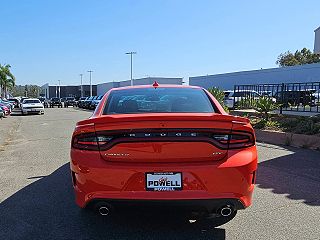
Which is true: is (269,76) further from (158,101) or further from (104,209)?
(104,209)

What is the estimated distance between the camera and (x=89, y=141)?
148 inches

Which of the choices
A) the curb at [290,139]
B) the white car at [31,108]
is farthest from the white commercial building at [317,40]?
the white car at [31,108]

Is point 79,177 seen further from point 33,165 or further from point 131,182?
point 33,165

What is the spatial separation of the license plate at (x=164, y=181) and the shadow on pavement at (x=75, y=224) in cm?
69

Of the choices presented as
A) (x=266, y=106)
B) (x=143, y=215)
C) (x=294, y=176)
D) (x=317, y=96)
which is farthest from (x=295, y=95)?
(x=143, y=215)

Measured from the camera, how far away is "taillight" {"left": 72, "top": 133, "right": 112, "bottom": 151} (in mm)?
3705

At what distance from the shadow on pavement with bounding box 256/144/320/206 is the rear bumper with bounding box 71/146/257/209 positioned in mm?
2020

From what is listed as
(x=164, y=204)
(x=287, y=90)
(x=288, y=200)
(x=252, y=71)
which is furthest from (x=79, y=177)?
(x=252, y=71)

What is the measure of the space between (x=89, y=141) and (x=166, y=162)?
Result: 0.80m

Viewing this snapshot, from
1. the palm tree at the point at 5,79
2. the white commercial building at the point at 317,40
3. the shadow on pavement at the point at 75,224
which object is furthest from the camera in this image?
the palm tree at the point at 5,79

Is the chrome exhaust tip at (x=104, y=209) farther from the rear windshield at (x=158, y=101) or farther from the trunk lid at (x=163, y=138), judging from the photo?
the rear windshield at (x=158, y=101)

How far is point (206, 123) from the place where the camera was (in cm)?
367

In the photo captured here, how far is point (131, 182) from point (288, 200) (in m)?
2.72

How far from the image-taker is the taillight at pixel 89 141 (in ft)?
12.2
